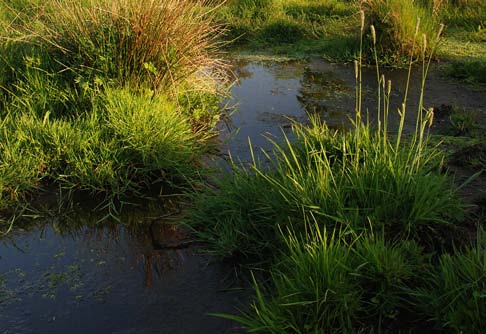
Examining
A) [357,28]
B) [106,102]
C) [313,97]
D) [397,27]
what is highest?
[106,102]

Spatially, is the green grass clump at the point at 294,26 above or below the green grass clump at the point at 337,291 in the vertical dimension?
below

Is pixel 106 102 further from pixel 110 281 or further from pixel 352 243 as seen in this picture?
pixel 352 243

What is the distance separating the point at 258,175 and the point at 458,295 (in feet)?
4.65

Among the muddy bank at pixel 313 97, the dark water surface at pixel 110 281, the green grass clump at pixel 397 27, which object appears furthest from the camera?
the green grass clump at pixel 397 27

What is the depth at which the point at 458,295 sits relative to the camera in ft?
7.63

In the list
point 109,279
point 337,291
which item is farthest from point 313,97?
point 337,291

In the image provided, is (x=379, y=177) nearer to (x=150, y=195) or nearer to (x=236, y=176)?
(x=236, y=176)

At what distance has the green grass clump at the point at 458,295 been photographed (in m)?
2.27

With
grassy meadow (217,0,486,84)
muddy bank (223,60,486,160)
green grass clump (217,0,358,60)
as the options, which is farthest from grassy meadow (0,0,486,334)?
green grass clump (217,0,358,60)

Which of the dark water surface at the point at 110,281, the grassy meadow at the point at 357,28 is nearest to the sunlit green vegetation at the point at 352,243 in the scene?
the dark water surface at the point at 110,281

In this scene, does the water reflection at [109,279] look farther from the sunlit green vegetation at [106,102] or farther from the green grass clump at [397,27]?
the green grass clump at [397,27]

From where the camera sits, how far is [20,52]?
198 inches

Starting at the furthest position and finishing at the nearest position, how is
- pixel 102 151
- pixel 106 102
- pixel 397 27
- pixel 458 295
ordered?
1. pixel 397 27
2. pixel 106 102
3. pixel 102 151
4. pixel 458 295

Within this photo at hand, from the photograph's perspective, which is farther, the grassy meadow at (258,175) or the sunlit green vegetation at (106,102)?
the sunlit green vegetation at (106,102)
